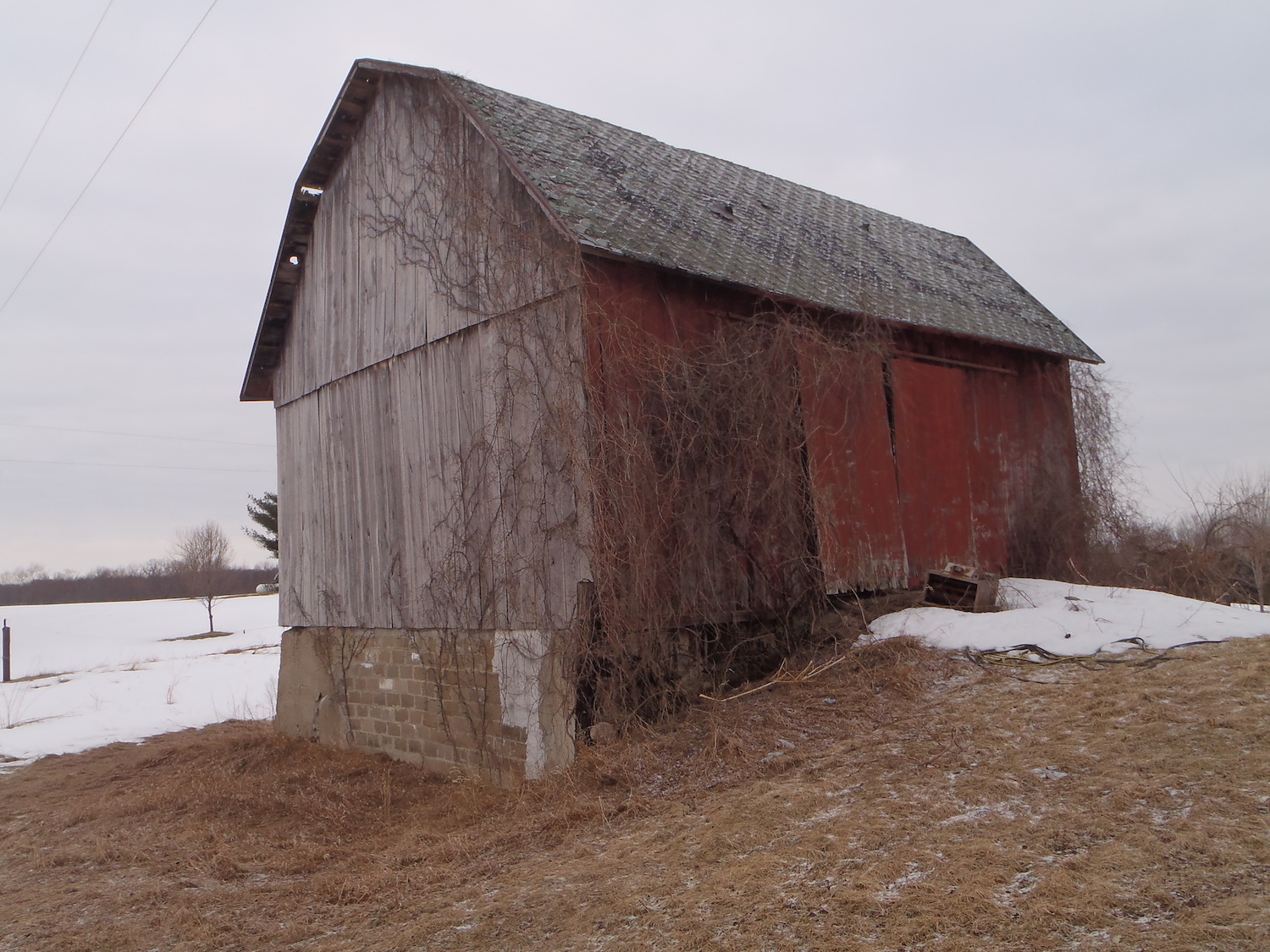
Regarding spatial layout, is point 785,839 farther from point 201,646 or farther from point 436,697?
point 201,646

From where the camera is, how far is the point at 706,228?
966 centimetres

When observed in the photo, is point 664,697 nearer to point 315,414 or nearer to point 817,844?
point 817,844

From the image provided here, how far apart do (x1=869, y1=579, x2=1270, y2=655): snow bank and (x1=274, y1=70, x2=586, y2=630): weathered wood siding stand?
332 cm

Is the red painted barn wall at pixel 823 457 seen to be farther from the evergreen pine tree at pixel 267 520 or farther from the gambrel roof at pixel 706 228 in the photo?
the evergreen pine tree at pixel 267 520

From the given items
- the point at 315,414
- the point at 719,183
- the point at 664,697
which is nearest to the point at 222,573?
the point at 315,414

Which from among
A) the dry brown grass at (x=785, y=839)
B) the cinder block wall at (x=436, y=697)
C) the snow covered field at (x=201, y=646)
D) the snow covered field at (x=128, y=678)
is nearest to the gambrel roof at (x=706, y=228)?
the snow covered field at (x=201, y=646)

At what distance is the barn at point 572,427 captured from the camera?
7867 mm

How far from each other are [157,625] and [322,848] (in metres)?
33.4

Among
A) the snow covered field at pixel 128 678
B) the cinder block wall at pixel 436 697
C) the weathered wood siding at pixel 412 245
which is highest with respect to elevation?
the weathered wood siding at pixel 412 245

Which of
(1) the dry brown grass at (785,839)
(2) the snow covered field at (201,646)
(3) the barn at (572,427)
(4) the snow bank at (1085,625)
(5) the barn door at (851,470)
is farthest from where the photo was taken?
(5) the barn door at (851,470)

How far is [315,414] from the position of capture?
37.4ft

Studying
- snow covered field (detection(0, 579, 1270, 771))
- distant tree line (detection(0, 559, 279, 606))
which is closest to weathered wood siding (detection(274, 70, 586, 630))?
snow covered field (detection(0, 579, 1270, 771))

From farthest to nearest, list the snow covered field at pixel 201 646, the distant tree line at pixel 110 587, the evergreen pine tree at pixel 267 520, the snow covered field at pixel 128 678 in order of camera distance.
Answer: the distant tree line at pixel 110 587
the evergreen pine tree at pixel 267 520
the snow covered field at pixel 128 678
the snow covered field at pixel 201 646

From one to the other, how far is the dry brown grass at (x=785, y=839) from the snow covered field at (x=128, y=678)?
20.2 feet
